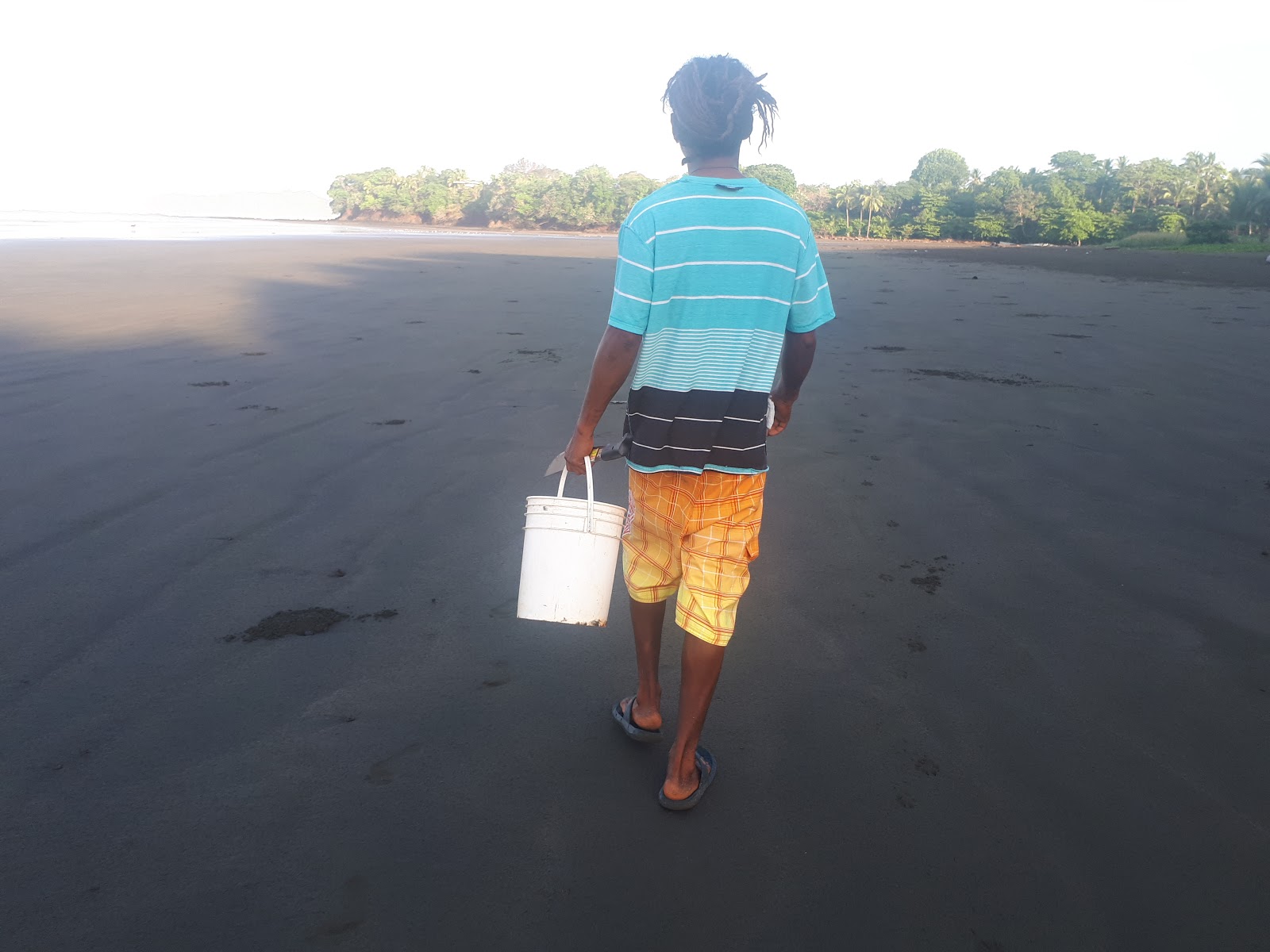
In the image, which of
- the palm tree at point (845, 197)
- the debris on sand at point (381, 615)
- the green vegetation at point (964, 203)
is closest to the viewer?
the debris on sand at point (381, 615)

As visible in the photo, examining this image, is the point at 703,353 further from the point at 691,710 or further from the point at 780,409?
the point at 691,710

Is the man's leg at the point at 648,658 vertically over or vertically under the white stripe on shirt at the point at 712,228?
under

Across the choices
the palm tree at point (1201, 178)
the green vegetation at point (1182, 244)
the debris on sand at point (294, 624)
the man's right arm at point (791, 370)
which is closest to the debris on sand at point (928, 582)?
the man's right arm at point (791, 370)

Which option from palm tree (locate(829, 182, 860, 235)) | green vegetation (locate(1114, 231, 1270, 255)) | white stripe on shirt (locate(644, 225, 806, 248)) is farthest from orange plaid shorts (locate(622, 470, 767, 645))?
palm tree (locate(829, 182, 860, 235))

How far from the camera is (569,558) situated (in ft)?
6.75

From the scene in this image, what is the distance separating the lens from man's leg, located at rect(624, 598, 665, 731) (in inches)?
82.7

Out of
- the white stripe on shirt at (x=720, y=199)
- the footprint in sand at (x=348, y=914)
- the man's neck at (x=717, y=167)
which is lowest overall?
the footprint in sand at (x=348, y=914)

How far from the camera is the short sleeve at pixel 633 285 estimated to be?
68.4 inches

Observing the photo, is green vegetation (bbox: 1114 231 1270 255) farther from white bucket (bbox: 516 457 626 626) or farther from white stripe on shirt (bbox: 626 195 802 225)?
white bucket (bbox: 516 457 626 626)

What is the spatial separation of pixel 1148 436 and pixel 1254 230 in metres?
46.4

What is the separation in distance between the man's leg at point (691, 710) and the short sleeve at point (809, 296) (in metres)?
0.79

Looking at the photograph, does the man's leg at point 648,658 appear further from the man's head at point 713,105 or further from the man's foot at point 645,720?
the man's head at point 713,105

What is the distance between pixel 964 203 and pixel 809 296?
55.0 meters

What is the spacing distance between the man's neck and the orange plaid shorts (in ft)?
2.21
